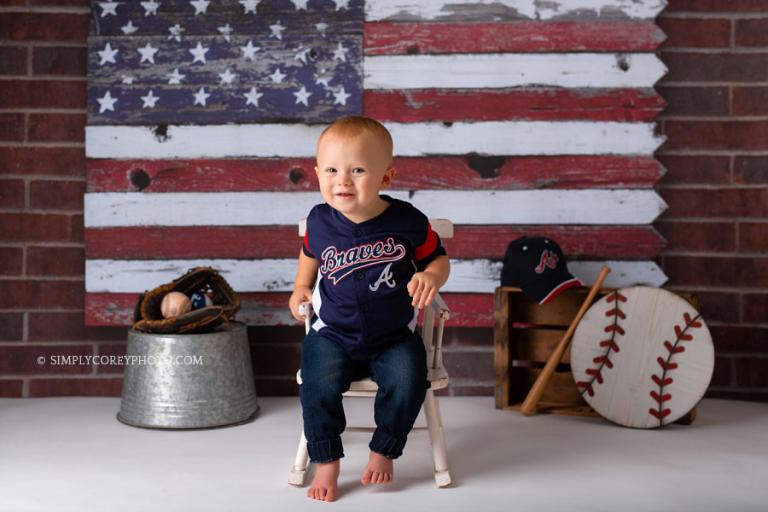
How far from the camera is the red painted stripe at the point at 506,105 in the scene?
10.0ft

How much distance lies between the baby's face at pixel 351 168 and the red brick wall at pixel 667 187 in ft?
4.04

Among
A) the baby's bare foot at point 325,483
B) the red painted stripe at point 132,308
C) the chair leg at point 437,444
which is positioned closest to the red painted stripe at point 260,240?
the red painted stripe at point 132,308

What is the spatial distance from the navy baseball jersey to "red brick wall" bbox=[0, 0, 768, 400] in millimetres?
1031

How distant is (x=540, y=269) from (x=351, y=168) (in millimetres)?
1060

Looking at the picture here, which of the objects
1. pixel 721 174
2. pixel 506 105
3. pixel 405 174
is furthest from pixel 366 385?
pixel 721 174

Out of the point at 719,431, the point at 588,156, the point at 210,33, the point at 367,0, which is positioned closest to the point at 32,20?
the point at 210,33

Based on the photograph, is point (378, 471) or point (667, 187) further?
point (667, 187)

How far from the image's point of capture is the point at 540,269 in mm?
2807

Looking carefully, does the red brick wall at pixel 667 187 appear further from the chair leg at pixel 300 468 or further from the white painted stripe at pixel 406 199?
the chair leg at pixel 300 468

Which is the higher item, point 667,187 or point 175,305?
point 667,187

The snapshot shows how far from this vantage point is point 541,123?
306 cm

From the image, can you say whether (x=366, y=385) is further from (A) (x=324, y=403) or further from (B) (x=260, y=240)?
(B) (x=260, y=240)

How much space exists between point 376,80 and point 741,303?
1759mm

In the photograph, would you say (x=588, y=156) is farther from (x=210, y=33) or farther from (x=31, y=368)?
(x=31, y=368)
